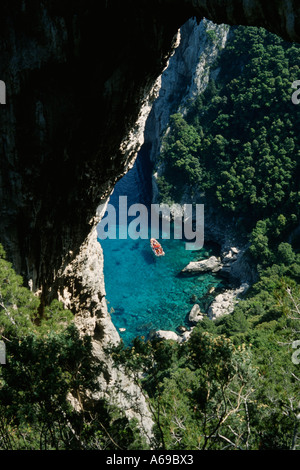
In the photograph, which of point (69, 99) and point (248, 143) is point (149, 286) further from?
point (69, 99)

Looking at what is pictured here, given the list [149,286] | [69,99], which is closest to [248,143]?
[149,286]

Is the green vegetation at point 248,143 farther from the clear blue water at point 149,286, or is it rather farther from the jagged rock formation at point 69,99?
the jagged rock formation at point 69,99

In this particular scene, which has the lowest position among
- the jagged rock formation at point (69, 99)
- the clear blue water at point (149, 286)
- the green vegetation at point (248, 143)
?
the clear blue water at point (149, 286)

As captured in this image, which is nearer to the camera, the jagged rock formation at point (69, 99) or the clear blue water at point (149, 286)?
the jagged rock formation at point (69, 99)

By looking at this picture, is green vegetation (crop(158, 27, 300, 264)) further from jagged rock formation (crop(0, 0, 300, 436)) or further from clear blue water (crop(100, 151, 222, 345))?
jagged rock formation (crop(0, 0, 300, 436))

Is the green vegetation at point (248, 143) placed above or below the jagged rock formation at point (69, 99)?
above

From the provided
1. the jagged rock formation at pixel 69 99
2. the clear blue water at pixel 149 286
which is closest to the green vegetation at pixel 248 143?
the clear blue water at pixel 149 286
